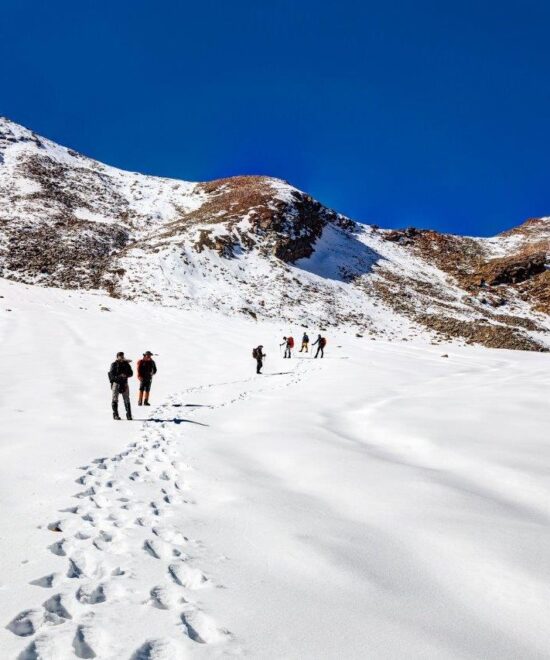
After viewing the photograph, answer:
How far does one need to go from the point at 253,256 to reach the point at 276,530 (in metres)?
44.4

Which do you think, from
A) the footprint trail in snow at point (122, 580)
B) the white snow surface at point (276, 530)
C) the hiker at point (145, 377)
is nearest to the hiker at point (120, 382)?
the white snow surface at point (276, 530)

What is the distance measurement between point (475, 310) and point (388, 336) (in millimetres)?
14986

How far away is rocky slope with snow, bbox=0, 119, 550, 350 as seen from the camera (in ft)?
128

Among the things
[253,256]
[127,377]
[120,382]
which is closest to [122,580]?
[120,382]

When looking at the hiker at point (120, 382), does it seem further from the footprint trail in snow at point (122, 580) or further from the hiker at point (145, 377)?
the footprint trail in snow at point (122, 580)

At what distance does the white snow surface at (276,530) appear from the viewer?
2805mm

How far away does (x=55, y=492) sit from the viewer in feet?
17.5

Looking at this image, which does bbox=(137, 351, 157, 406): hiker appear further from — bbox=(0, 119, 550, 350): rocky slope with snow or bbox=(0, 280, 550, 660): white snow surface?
bbox=(0, 119, 550, 350): rocky slope with snow

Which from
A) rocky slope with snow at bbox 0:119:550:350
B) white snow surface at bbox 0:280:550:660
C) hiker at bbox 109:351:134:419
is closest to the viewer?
white snow surface at bbox 0:280:550:660

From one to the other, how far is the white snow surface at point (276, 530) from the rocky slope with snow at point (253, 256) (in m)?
27.9

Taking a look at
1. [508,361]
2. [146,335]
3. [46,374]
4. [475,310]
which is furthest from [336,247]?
[46,374]

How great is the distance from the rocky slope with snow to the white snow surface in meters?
27.9

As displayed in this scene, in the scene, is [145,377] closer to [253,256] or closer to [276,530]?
[276,530]

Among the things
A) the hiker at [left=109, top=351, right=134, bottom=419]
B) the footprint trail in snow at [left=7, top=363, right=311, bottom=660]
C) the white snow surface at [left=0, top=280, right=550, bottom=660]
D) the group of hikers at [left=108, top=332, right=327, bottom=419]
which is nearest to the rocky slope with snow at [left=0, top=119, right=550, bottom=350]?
the group of hikers at [left=108, top=332, right=327, bottom=419]
